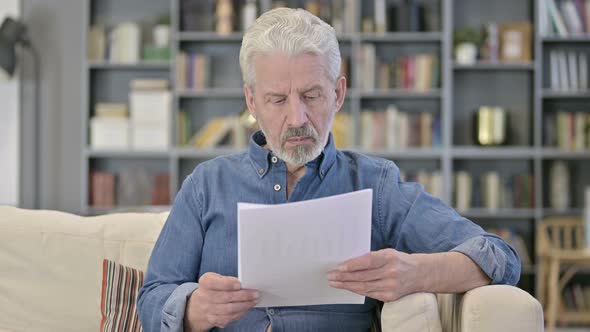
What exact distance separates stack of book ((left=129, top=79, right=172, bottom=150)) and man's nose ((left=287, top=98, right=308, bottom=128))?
406 cm

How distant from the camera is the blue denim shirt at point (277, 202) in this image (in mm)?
1853

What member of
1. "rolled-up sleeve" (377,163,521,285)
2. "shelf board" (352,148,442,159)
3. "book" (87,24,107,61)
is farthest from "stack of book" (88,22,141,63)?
"rolled-up sleeve" (377,163,521,285)

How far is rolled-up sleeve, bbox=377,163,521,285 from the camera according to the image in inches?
69.4

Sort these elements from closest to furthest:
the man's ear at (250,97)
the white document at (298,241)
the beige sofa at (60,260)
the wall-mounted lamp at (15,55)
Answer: the white document at (298,241), the man's ear at (250,97), the beige sofa at (60,260), the wall-mounted lamp at (15,55)

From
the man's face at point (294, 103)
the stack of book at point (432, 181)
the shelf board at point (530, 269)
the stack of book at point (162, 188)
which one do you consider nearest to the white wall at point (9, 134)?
the stack of book at point (162, 188)

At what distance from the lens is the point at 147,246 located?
7.40 ft

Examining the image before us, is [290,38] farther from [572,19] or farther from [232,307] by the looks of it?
[572,19]

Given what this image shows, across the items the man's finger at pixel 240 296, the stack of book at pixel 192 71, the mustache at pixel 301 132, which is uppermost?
the stack of book at pixel 192 71

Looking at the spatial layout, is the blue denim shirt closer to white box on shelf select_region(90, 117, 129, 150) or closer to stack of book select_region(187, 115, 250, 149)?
stack of book select_region(187, 115, 250, 149)

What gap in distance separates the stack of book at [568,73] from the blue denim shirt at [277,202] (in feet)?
13.2

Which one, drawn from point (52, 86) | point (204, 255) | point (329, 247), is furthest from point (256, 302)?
point (52, 86)

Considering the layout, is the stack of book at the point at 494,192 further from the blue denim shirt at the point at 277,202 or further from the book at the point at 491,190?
the blue denim shirt at the point at 277,202

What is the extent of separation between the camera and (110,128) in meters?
5.83

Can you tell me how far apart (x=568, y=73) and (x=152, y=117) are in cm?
266
